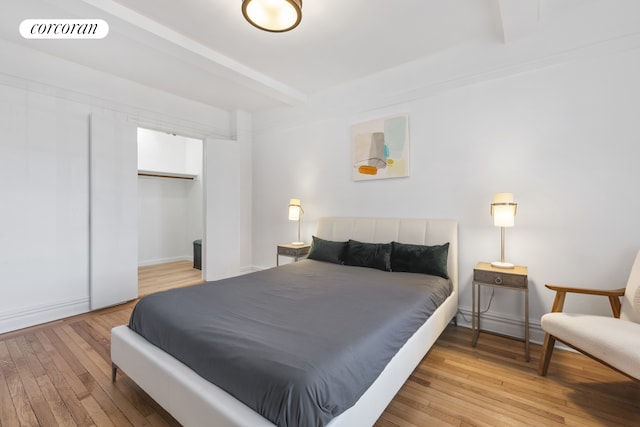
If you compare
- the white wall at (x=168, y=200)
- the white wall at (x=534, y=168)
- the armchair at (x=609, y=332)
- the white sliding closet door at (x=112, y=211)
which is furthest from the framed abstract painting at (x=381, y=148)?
the white wall at (x=168, y=200)

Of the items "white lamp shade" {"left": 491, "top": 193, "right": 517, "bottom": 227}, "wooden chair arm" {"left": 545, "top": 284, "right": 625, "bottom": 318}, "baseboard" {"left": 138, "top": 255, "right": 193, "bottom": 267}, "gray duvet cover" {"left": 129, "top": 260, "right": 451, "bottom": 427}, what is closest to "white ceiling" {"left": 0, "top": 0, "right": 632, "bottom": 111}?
"white lamp shade" {"left": 491, "top": 193, "right": 517, "bottom": 227}

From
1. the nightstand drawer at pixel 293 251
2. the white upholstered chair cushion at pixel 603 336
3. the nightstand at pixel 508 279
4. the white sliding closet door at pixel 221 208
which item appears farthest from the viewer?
the white sliding closet door at pixel 221 208

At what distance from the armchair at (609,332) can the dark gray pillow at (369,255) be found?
53.0 inches

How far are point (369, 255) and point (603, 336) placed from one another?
182cm

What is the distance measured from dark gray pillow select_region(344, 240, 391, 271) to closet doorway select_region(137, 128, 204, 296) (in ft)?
10.1

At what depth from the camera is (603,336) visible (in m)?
1.65

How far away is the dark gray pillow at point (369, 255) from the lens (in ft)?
9.73

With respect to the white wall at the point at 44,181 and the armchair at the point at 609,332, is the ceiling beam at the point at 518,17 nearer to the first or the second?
the armchair at the point at 609,332

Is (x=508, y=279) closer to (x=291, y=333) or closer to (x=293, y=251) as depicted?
(x=291, y=333)

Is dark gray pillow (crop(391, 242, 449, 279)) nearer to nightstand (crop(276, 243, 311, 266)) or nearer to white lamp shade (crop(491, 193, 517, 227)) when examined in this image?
white lamp shade (crop(491, 193, 517, 227))

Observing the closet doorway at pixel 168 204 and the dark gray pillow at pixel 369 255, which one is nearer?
the dark gray pillow at pixel 369 255

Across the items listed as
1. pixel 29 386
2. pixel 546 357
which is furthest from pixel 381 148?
pixel 29 386

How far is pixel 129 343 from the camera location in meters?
1.79

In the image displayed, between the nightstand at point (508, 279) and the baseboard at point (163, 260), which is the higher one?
the nightstand at point (508, 279)
